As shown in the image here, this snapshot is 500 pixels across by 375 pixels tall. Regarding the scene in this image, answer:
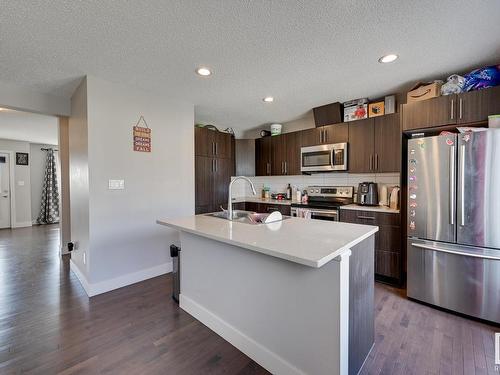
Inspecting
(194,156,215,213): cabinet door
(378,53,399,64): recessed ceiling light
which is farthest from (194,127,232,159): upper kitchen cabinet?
(378,53,399,64): recessed ceiling light

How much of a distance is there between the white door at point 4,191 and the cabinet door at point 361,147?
26.8ft

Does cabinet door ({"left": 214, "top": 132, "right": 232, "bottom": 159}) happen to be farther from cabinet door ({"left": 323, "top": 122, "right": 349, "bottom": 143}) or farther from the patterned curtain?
the patterned curtain

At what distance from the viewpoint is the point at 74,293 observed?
263 cm

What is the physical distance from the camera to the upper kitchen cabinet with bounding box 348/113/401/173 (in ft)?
9.86

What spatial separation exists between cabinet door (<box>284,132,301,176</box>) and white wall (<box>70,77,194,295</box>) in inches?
66.0

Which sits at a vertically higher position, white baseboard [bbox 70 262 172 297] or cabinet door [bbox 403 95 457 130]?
cabinet door [bbox 403 95 457 130]

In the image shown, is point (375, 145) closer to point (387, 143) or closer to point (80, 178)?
point (387, 143)

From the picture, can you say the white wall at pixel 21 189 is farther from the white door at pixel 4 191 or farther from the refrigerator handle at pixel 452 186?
the refrigerator handle at pixel 452 186

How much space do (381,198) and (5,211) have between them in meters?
8.59

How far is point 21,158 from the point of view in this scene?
6.38 metres

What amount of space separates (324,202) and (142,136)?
9.25ft

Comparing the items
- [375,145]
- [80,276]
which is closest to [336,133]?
[375,145]

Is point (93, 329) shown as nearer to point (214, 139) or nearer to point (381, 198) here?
point (214, 139)

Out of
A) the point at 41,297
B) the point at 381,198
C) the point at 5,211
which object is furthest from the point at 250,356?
the point at 5,211
